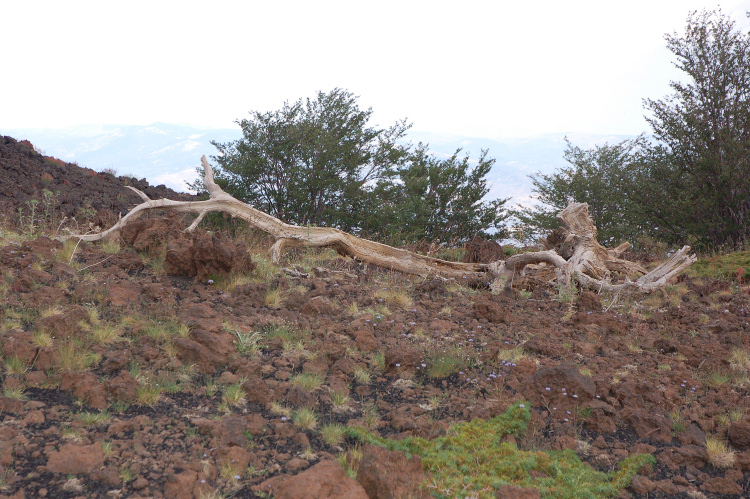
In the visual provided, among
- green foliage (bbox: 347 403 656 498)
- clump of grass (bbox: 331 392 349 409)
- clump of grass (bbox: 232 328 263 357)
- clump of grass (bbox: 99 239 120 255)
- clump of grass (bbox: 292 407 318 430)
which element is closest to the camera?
green foliage (bbox: 347 403 656 498)

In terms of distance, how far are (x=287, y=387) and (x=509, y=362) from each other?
1739 millimetres

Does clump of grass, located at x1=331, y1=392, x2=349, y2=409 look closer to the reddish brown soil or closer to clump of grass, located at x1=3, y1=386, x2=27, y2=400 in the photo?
the reddish brown soil

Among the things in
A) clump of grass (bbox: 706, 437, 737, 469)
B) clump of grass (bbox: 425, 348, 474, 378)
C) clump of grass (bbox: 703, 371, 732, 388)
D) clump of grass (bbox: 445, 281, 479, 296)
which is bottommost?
clump of grass (bbox: 706, 437, 737, 469)

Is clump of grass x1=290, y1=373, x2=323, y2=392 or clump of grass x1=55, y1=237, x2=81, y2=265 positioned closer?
clump of grass x1=290, y1=373, x2=323, y2=392

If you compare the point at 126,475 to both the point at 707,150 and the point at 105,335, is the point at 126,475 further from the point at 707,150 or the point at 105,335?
the point at 707,150

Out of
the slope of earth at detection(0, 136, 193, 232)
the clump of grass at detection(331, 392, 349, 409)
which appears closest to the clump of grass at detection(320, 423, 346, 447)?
the clump of grass at detection(331, 392, 349, 409)

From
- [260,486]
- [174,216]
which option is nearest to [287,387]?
[260,486]

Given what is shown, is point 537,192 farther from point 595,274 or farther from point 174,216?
point 174,216

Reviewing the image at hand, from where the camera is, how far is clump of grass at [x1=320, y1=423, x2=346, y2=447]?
2859mm

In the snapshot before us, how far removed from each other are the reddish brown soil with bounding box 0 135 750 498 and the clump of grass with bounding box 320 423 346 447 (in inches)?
2.1

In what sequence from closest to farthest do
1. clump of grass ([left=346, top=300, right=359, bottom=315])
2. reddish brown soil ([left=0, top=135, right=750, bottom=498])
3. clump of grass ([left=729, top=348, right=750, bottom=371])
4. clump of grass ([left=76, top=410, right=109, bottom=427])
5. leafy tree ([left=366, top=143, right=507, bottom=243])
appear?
reddish brown soil ([left=0, top=135, right=750, bottom=498])
clump of grass ([left=76, top=410, right=109, bottom=427])
clump of grass ([left=729, top=348, right=750, bottom=371])
clump of grass ([left=346, top=300, right=359, bottom=315])
leafy tree ([left=366, top=143, right=507, bottom=243])

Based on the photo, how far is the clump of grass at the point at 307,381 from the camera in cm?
340

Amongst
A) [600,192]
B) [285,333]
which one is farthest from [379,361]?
[600,192]

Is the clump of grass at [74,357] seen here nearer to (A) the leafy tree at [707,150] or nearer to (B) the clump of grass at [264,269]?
(B) the clump of grass at [264,269]
